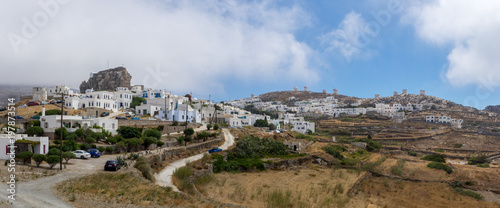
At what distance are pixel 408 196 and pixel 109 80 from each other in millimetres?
99252

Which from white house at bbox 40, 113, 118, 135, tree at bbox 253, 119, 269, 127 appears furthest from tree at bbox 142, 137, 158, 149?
tree at bbox 253, 119, 269, 127

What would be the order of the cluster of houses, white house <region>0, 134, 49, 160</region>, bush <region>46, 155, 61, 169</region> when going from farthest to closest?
the cluster of houses, white house <region>0, 134, 49, 160</region>, bush <region>46, 155, 61, 169</region>

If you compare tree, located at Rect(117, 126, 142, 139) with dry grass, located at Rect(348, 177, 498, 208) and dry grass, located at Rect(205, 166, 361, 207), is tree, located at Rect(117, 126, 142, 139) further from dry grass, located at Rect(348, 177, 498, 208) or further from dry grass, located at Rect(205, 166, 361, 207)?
dry grass, located at Rect(348, 177, 498, 208)

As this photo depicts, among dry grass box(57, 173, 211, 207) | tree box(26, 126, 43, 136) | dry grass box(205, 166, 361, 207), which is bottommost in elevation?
dry grass box(205, 166, 361, 207)

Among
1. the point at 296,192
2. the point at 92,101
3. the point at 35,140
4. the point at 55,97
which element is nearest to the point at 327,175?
the point at 296,192

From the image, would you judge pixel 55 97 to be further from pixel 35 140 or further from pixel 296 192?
pixel 296 192

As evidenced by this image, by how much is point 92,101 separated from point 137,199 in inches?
1915

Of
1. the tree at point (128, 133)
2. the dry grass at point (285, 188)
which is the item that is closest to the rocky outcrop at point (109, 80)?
the tree at point (128, 133)

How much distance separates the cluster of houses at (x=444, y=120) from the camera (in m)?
95.0

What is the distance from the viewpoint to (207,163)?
2730 cm

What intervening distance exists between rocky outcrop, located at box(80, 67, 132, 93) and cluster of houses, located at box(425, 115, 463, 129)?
325 ft

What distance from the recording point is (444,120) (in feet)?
331

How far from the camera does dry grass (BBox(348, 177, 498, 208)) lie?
24.3 meters

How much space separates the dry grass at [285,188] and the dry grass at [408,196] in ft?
4.49
